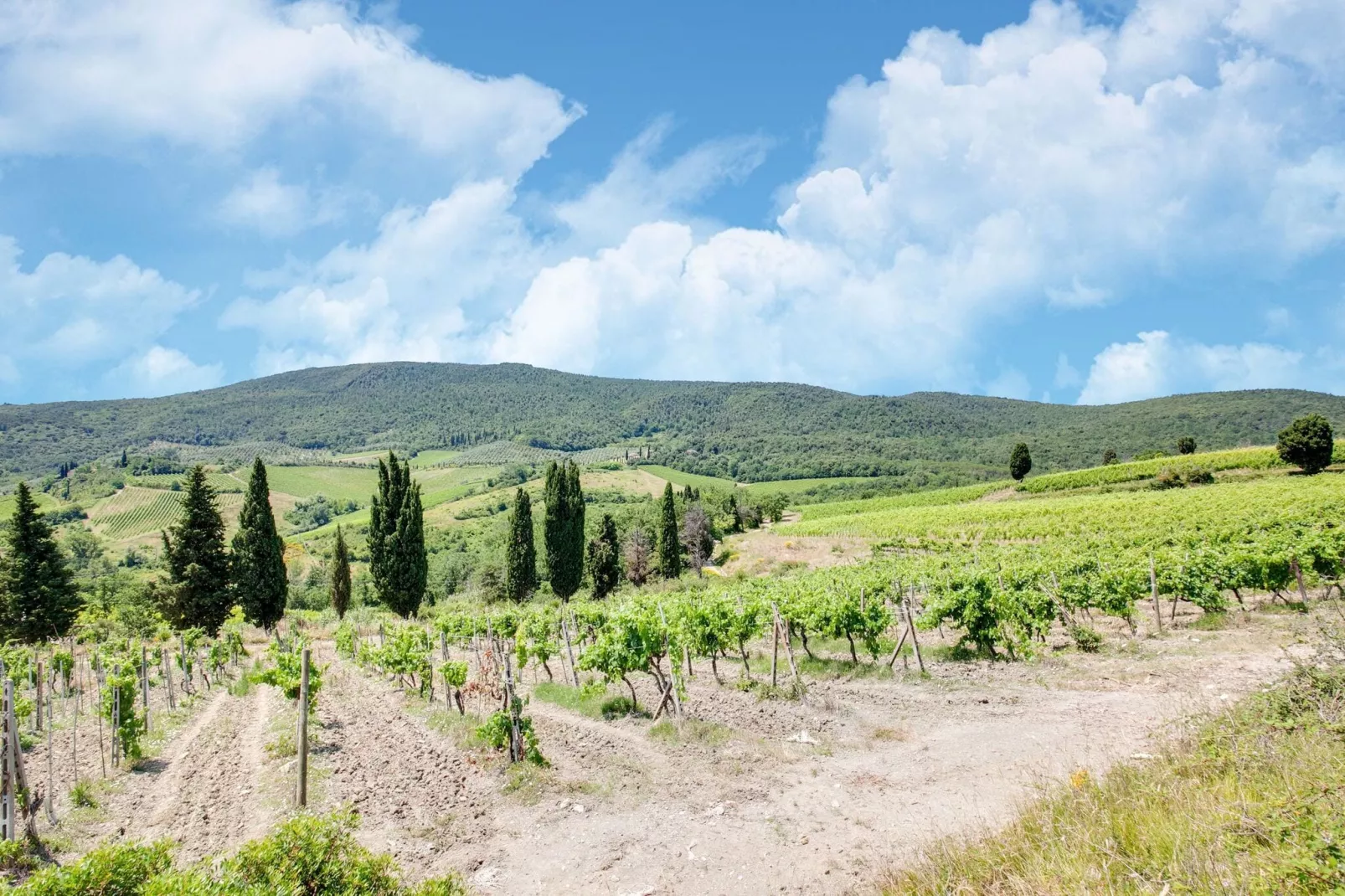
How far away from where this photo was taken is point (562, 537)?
48.1m

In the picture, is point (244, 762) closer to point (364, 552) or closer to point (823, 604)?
point (823, 604)

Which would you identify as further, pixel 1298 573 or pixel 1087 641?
pixel 1298 573

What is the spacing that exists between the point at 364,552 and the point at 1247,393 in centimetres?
16985

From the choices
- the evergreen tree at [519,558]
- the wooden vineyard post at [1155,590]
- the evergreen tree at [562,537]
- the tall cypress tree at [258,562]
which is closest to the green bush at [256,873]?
the wooden vineyard post at [1155,590]

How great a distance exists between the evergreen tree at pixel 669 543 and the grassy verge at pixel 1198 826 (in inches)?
1943

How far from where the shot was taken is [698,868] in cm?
758

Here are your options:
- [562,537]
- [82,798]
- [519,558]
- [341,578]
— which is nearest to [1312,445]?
[562,537]

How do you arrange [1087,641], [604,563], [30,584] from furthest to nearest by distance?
1. [604,563]
2. [30,584]
3. [1087,641]

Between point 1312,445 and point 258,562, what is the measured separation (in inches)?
2640

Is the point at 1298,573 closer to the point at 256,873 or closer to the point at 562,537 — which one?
the point at 256,873

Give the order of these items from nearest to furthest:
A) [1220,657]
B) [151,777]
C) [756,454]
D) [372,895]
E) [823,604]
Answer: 1. [372,895]
2. [151,777]
3. [1220,657]
4. [823,604]
5. [756,454]

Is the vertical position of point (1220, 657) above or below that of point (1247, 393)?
below

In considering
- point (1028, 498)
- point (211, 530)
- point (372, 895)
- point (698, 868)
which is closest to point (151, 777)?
point (372, 895)

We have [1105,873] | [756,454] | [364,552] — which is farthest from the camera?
[756,454]
